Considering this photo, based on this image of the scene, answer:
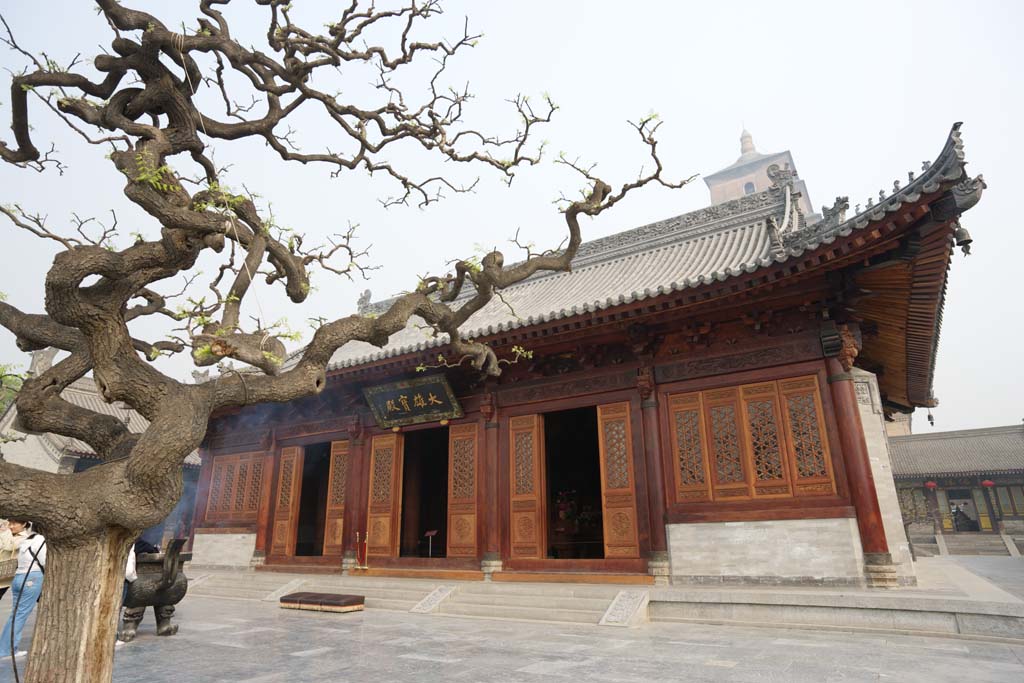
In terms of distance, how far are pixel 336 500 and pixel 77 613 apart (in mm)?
7775

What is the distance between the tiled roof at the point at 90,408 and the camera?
17.5m

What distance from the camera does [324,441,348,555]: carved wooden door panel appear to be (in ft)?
33.3

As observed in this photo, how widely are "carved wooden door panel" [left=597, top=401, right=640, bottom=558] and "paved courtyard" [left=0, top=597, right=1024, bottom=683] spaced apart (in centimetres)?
150

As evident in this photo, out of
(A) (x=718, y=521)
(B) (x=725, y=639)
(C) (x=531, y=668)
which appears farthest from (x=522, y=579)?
(C) (x=531, y=668)

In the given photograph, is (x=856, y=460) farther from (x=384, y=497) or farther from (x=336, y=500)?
(x=336, y=500)

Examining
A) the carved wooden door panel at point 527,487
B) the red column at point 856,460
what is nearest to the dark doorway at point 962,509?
the red column at point 856,460

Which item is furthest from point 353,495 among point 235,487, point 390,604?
point 235,487

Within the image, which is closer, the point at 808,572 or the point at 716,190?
the point at 808,572

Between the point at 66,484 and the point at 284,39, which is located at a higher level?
the point at 284,39

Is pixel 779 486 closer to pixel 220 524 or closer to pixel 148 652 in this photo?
pixel 148 652

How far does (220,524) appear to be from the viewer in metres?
11.7

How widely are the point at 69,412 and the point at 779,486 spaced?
6.75 metres

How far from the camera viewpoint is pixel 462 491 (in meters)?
9.09

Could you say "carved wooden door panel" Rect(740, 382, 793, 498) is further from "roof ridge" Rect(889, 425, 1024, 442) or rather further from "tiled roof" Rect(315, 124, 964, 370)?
"roof ridge" Rect(889, 425, 1024, 442)
